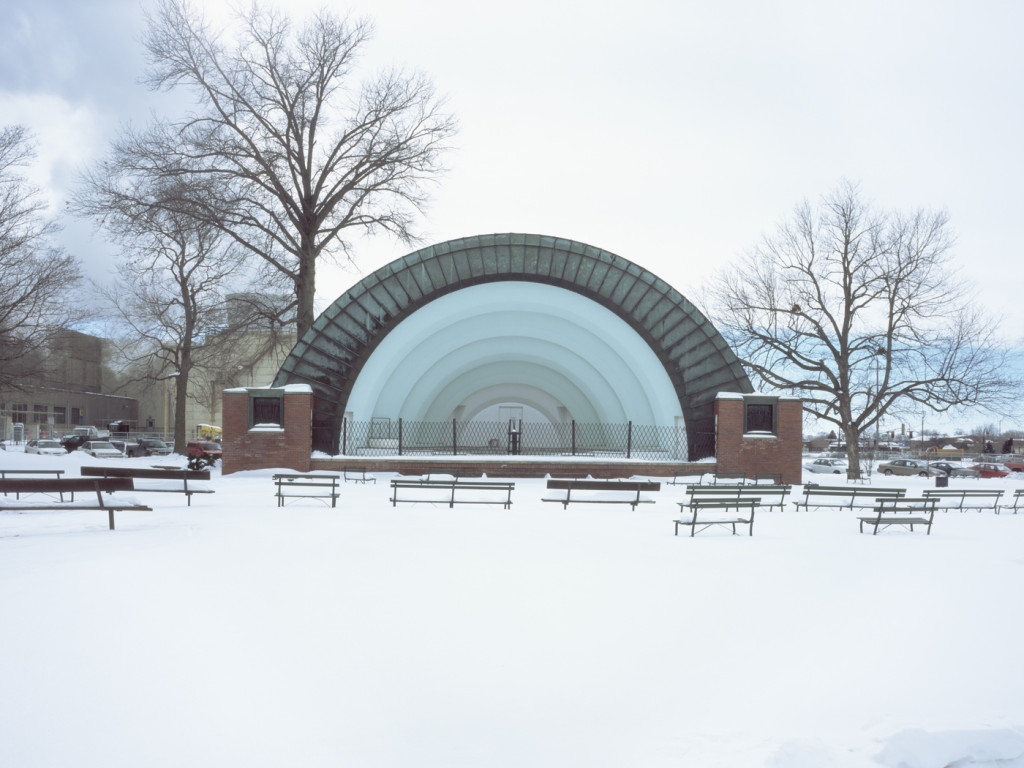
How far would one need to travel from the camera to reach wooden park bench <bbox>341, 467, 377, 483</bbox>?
2036 cm

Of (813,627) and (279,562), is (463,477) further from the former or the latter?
(813,627)

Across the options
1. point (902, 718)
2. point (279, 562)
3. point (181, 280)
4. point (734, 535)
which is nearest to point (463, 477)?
point (734, 535)

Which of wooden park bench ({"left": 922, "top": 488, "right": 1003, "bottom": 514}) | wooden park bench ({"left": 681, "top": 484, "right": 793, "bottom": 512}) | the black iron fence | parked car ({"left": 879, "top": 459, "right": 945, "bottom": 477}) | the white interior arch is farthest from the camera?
parked car ({"left": 879, "top": 459, "right": 945, "bottom": 477})

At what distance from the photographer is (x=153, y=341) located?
38.1 m

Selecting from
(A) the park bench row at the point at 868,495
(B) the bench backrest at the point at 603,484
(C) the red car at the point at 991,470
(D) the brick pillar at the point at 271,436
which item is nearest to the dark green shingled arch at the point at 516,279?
(D) the brick pillar at the point at 271,436

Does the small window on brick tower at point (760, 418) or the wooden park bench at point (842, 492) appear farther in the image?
the small window on brick tower at point (760, 418)

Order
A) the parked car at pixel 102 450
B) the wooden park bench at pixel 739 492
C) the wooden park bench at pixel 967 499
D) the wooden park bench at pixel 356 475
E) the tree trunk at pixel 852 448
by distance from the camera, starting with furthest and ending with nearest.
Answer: the parked car at pixel 102 450
the tree trunk at pixel 852 448
the wooden park bench at pixel 356 475
the wooden park bench at pixel 967 499
the wooden park bench at pixel 739 492

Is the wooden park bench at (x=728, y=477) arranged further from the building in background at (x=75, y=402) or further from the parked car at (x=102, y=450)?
the building in background at (x=75, y=402)

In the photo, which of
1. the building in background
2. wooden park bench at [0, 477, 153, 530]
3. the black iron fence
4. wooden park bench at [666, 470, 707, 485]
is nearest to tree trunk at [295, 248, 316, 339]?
the black iron fence

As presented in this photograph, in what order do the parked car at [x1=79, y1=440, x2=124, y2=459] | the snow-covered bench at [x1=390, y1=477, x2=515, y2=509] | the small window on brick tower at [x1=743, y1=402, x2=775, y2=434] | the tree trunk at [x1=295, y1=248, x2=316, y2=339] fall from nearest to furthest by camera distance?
the snow-covered bench at [x1=390, y1=477, x2=515, y2=509]
the small window on brick tower at [x1=743, y1=402, x2=775, y2=434]
the tree trunk at [x1=295, y1=248, x2=316, y2=339]
the parked car at [x1=79, y1=440, x2=124, y2=459]

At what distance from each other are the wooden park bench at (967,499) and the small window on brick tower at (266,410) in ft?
55.4

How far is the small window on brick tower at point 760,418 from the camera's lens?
76.9ft

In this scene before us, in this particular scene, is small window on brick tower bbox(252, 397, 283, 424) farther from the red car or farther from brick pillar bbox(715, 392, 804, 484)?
the red car

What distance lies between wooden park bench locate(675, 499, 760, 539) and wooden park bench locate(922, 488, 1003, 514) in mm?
5907
